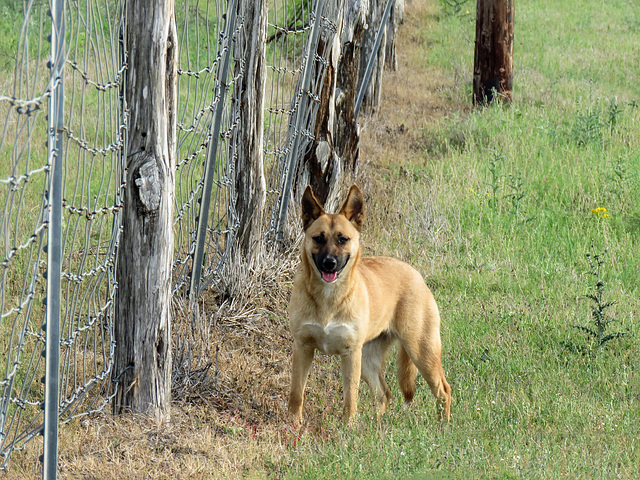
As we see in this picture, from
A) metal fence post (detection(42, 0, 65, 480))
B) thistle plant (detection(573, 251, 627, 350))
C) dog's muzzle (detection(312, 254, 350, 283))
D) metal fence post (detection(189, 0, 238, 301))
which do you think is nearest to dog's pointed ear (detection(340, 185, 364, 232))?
dog's muzzle (detection(312, 254, 350, 283))

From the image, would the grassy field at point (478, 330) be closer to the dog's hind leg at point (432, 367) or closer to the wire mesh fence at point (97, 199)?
the dog's hind leg at point (432, 367)

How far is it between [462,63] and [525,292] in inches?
360

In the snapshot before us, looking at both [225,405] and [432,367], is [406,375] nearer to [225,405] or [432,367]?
[432,367]

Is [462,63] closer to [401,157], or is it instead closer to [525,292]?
[401,157]

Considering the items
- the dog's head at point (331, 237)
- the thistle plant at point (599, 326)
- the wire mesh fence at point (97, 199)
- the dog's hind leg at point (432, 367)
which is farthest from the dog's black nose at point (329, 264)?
the thistle plant at point (599, 326)

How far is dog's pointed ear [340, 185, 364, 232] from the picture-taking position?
16.0ft

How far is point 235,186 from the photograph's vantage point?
633 centimetres

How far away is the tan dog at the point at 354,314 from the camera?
4.64 meters

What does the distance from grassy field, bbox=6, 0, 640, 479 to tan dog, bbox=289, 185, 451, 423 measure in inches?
8.0

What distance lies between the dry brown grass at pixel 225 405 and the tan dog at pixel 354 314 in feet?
1.03

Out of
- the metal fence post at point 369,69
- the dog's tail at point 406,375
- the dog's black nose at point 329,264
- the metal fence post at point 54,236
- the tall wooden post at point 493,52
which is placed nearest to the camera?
the metal fence post at point 54,236

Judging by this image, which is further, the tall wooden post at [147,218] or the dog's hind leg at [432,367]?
the dog's hind leg at [432,367]

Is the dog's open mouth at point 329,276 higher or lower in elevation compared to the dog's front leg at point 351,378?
higher

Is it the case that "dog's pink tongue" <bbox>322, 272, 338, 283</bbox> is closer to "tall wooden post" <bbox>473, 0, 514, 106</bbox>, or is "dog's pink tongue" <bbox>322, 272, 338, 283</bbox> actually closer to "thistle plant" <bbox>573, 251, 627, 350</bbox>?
"thistle plant" <bbox>573, 251, 627, 350</bbox>
